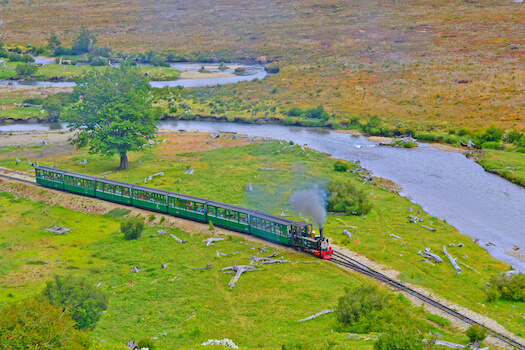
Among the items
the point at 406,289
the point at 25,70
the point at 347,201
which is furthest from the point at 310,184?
the point at 25,70

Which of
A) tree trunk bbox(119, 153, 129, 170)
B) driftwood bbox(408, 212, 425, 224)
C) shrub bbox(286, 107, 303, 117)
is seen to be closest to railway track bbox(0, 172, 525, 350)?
driftwood bbox(408, 212, 425, 224)

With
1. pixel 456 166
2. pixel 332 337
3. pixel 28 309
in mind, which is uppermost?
pixel 28 309

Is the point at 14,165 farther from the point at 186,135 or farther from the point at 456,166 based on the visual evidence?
the point at 456,166

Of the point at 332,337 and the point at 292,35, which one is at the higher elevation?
the point at 292,35

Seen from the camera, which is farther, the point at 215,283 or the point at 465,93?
the point at 465,93

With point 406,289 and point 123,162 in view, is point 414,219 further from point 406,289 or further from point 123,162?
point 123,162

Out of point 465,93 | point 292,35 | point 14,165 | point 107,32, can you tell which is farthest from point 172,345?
point 107,32
